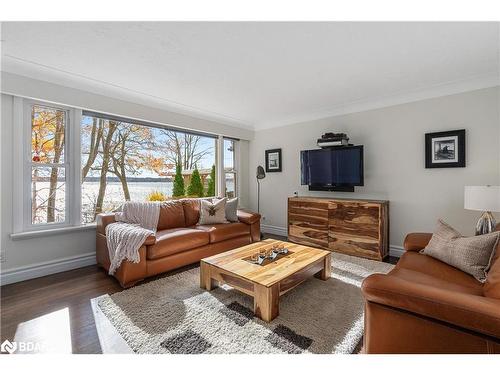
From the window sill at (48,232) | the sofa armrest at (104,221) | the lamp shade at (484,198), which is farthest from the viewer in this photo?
the sofa armrest at (104,221)

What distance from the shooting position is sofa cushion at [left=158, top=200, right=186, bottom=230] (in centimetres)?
330

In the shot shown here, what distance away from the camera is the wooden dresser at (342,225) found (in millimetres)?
3156

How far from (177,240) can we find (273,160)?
2.66 m

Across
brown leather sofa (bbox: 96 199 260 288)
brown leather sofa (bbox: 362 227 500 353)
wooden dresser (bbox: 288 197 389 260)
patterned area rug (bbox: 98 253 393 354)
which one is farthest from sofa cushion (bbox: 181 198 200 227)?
brown leather sofa (bbox: 362 227 500 353)

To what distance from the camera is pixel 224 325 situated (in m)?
1.76

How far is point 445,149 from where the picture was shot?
298 centimetres

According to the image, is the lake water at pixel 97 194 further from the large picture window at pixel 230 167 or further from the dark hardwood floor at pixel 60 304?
the large picture window at pixel 230 167

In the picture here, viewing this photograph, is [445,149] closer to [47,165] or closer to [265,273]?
[265,273]

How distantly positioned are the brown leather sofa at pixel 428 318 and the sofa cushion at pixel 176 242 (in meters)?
2.07

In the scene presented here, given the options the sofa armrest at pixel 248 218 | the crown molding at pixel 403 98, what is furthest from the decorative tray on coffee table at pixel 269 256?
the crown molding at pixel 403 98

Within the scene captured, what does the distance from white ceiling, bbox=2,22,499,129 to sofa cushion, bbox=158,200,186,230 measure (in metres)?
1.54

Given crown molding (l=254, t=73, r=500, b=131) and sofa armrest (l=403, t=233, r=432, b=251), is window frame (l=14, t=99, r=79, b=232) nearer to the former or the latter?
crown molding (l=254, t=73, r=500, b=131)
